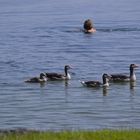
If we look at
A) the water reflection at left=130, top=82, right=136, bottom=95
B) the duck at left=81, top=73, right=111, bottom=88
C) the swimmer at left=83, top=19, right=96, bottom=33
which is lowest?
the water reflection at left=130, top=82, right=136, bottom=95

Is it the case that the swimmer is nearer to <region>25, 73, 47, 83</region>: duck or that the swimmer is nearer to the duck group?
the duck group

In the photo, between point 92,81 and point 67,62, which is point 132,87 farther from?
point 67,62

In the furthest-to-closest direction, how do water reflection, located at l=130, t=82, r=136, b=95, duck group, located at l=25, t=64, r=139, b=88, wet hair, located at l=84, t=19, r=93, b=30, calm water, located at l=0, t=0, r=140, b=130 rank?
1. wet hair, located at l=84, t=19, r=93, b=30
2. duck group, located at l=25, t=64, r=139, b=88
3. water reflection, located at l=130, t=82, r=136, b=95
4. calm water, located at l=0, t=0, r=140, b=130

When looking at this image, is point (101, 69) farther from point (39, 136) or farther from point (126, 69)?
point (39, 136)

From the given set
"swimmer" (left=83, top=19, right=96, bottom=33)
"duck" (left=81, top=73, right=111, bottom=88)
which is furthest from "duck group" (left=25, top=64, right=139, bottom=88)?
"swimmer" (left=83, top=19, right=96, bottom=33)

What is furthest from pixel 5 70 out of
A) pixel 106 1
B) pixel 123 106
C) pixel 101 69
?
pixel 106 1

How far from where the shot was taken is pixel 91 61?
35.2 m

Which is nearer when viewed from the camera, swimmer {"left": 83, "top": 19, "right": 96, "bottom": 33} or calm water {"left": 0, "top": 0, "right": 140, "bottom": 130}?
calm water {"left": 0, "top": 0, "right": 140, "bottom": 130}

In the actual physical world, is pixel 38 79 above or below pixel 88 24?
below

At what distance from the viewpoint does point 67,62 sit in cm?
3538

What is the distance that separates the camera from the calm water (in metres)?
22.0

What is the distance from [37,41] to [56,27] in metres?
7.22

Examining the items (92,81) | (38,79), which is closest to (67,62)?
(38,79)

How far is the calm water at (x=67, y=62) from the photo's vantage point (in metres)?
22.0
